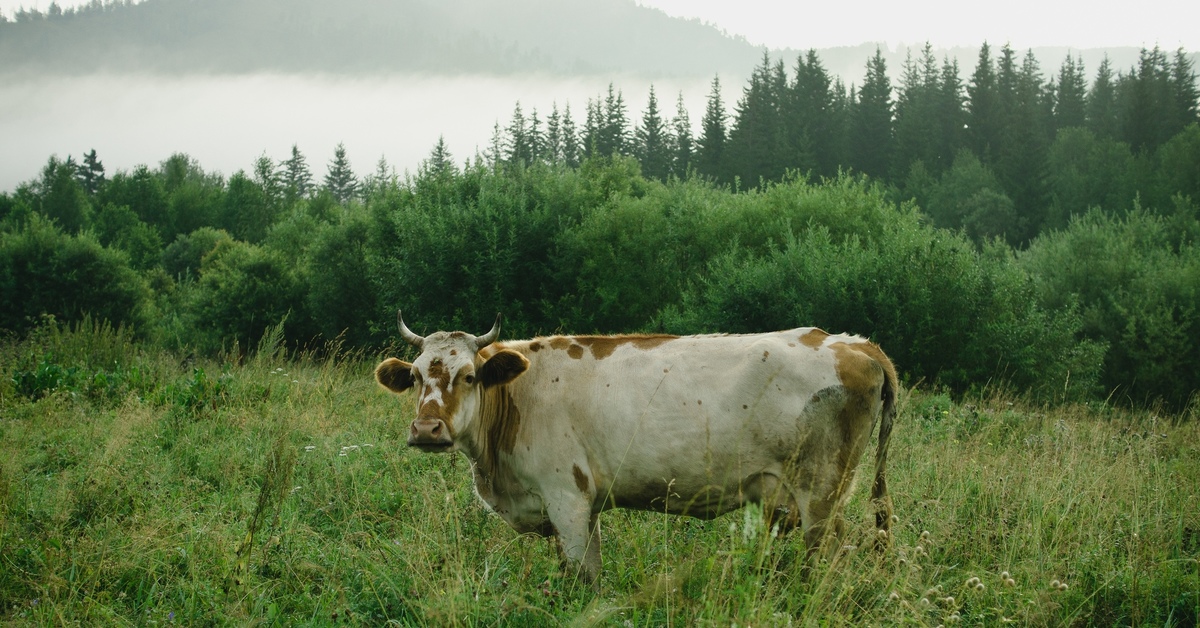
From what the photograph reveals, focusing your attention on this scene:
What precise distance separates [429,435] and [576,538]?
3.88ft

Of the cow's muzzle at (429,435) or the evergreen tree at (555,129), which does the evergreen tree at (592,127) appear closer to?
the evergreen tree at (555,129)

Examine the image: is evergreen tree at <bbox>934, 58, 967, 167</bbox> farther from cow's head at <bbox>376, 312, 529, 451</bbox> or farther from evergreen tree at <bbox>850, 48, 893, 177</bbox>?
cow's head at <bbox>376, 312, 529, 451</bbox>

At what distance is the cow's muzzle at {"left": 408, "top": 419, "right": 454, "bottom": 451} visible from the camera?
5410 mm

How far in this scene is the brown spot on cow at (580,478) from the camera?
561cm

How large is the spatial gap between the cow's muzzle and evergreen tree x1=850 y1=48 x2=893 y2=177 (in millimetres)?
69429

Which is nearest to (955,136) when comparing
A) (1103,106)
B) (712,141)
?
(1103,106)

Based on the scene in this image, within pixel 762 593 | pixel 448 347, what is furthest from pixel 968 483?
pixel 448 347

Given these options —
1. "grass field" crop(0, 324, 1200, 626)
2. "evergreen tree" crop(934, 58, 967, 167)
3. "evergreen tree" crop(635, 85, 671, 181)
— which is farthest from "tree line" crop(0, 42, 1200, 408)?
"evergreen tree" crop(635, 85, 671, 181)

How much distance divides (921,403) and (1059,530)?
281 inches

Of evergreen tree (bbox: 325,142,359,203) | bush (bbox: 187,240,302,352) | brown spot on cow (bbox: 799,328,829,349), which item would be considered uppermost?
brown spot on cow (bbox: 799,328,829,349)

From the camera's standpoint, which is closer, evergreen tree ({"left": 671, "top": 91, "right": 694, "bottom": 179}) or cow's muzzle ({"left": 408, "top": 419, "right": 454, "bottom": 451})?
cow's muzzle ({"left": 408, "top": 419, "right": 454, "bottom": 451})

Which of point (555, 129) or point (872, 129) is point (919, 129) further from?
point (555, 129)

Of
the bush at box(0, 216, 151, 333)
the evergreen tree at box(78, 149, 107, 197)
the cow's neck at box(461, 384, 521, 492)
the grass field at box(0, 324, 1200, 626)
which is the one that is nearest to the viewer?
the grass field at box(0, 324, 1200, 626)

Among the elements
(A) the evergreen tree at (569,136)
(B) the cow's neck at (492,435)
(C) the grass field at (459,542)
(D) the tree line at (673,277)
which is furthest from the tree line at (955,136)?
(B) the cow's neck at (492,435)
